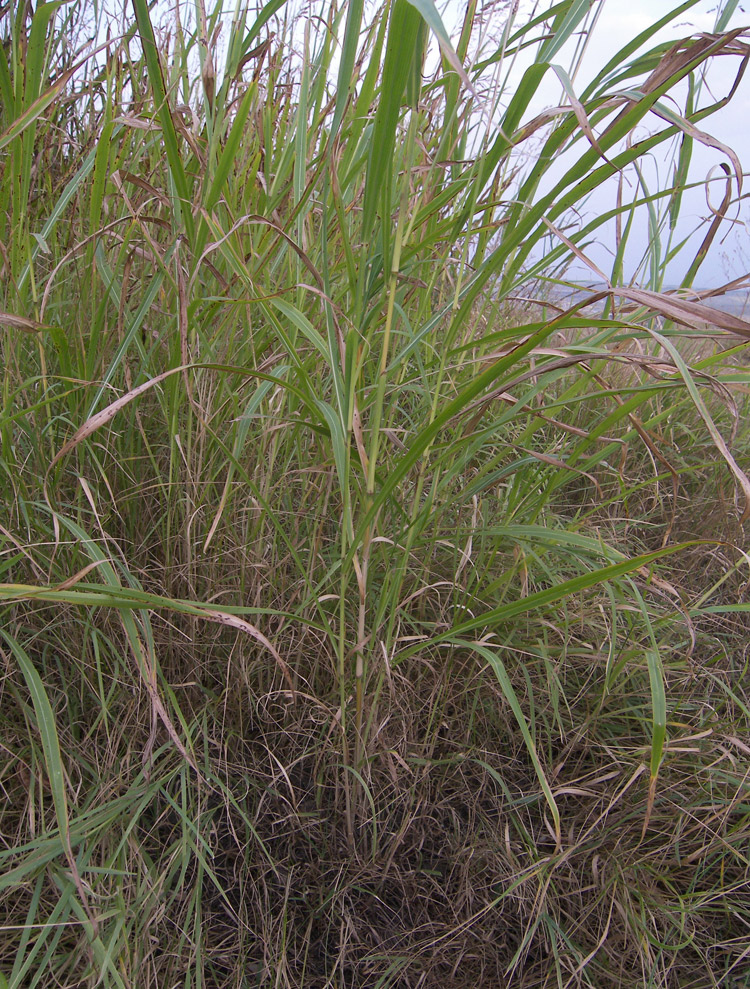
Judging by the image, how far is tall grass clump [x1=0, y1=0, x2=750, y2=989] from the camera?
76 centimetres

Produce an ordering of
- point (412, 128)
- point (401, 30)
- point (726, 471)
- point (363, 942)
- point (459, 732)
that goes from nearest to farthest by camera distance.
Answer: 1. point (401, 30)
2. point (412, 128)
3. point (363, 942)
4. point (459, 732)
5. point (726, 471)

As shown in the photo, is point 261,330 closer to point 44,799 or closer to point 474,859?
point 44,799

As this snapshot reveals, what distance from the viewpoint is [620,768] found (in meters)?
1.03

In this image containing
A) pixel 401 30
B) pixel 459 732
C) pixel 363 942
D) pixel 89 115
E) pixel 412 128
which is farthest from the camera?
pixel 89 115

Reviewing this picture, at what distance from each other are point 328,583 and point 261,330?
40 cm

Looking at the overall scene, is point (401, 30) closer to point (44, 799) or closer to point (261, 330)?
point (261, 330)

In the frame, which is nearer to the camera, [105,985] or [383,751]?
[105,985]

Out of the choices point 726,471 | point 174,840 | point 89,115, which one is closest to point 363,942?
point 174,840

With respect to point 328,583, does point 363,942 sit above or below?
below

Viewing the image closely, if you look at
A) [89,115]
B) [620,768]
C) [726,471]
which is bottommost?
[620,768]

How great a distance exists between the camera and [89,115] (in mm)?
1240

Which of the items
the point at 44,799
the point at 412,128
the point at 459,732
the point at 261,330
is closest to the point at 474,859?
the point at 459,732

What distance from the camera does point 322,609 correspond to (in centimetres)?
87

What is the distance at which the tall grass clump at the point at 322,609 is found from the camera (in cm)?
76
